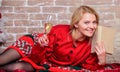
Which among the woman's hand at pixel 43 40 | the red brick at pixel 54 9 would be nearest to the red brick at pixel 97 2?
the red brick at pixel 54 9

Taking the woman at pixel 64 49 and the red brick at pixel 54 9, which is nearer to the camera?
the woman at pixel 64 49

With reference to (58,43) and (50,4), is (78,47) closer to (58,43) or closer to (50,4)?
(58,43)

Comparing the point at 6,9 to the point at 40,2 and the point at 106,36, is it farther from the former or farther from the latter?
the point at 106,36

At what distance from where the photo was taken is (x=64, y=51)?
2.55 meters

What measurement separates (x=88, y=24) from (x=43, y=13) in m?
0.86

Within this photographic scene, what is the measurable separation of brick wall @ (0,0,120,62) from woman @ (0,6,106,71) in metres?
0.60

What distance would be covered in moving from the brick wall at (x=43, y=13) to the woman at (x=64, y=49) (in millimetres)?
599

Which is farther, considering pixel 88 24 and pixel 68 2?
pixel 68 2

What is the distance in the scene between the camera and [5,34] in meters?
3.22

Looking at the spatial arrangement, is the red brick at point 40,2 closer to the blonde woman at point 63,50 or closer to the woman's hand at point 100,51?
the blonde woman at point 63,50

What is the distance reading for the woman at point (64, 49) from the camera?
2492mm

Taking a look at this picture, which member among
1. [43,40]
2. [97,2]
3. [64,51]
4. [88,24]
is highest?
[97,2]

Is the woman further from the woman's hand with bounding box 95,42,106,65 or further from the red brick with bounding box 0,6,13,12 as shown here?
the red brick with bounding box 0,6,13,12

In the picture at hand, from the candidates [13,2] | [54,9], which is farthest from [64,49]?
[13,2]
